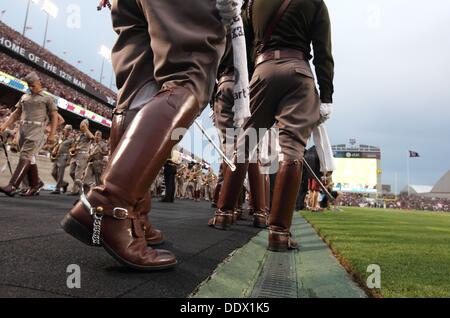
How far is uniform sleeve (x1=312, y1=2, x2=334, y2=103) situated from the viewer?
2.96 metres

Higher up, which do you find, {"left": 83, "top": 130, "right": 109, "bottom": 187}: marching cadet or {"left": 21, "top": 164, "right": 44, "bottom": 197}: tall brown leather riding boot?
{"left": 83, "top": 130, "right": 109, "bottom": 187}: marching cadet

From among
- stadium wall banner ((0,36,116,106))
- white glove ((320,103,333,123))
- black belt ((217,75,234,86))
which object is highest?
stadium wall banner ((0,36,116,106))

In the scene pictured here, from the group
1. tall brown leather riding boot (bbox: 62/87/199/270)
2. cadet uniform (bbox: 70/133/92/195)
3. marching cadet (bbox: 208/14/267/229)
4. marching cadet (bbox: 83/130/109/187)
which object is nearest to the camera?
tall brown leather riding boot (bbox: 62/87/199/270)

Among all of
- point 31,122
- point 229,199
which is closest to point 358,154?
point 31,122

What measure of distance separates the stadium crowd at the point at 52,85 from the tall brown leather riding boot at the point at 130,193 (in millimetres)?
28229

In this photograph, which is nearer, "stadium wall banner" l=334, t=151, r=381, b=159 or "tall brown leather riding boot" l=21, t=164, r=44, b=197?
"tall brown leather riding boot" l=21, t=164, r=44, b=197

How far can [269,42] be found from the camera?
2.97 metres

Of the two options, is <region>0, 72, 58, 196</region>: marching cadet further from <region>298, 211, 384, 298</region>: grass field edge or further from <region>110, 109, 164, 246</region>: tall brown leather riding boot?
<region>298, 211, 384, 298</region>: grass field edge

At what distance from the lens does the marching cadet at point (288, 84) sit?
2693 millimetres

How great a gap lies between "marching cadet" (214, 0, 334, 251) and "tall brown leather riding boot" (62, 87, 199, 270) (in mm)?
1403

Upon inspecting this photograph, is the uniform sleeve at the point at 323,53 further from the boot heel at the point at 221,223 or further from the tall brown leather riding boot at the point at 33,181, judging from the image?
the tall brown leather riding boot at the point at 33,181

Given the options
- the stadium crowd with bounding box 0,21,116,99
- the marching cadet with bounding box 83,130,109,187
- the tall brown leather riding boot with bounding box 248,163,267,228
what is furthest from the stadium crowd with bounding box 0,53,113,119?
the tall brown leather riding boot with bounding box 248,163,267,228

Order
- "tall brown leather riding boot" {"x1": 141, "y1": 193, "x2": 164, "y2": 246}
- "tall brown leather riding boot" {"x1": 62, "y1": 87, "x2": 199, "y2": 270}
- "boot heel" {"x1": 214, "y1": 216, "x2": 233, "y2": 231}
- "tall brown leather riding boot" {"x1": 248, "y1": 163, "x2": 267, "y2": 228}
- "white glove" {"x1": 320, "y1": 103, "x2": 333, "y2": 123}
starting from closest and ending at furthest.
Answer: "tall brown leather riding boot" {"x1": 62, "y1": 87, "x2": 199, "y2": 270}
"tall brown leather riding boot" {"x1": 141, "y1": 193, "x2": 164, "y2": 246}
"white glove" {"x1": 320, "y1": 103, "x2": 333, "y2": 123}
"boot heel" {"x1": 214, "y1": 216, "x2": 233, "y2": 231}
"tall brown leather riding boot" {"x1": 248, "y1": 163, "x2": 267, "y2": 228}
